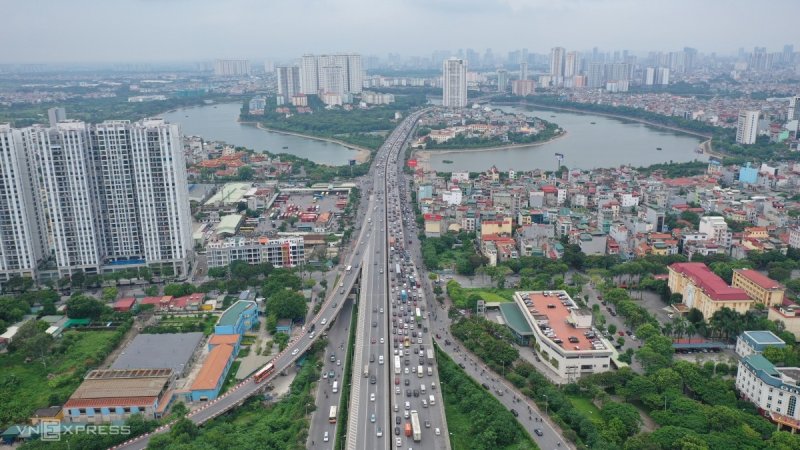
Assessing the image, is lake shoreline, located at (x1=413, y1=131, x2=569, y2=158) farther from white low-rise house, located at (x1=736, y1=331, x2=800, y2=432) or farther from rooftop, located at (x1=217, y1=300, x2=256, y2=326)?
white low-rise house, located at (x1=736, y1=331, x2=800, y2=432)

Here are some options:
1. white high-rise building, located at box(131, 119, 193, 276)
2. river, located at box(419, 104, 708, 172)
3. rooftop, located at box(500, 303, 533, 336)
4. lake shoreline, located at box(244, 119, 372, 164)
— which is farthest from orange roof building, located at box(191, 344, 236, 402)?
lake shoreline, located at box(244, 119, 372, 164)

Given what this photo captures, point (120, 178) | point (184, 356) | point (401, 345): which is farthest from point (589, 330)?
point (120, 178)

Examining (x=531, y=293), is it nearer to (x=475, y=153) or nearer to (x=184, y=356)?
(x=184, y=356)

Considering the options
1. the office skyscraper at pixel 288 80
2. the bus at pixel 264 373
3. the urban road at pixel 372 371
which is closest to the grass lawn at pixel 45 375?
the urban road at pixel 372 371

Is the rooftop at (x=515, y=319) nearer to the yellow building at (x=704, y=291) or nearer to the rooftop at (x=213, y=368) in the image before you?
the yellow building at (x=704, y=291)

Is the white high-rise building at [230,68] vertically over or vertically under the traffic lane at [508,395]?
over

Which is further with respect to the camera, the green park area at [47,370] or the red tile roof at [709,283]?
the red tile roof at [709,283]
